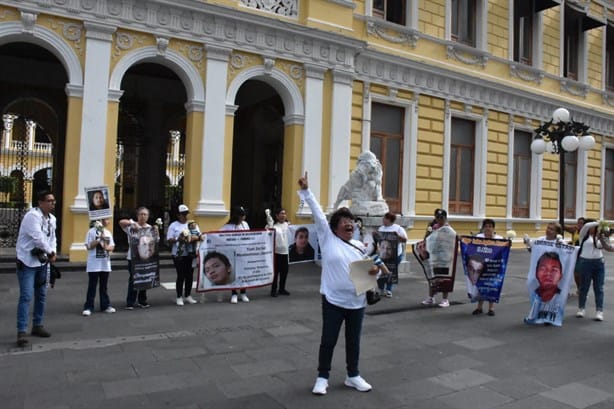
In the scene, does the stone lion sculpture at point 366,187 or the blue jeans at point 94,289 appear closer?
the blue jeans at point 94,289

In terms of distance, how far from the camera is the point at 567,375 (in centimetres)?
575

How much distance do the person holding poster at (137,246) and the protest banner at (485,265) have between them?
220 inches

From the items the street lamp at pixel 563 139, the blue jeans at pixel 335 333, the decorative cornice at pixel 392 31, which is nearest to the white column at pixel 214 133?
the decorative cornice at pixel 392 31

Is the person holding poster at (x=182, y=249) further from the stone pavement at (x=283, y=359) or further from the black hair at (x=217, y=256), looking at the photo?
the stone pavement at (x=283, y=359)

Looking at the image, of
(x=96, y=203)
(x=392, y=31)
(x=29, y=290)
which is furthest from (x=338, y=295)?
(x=392, y=31)

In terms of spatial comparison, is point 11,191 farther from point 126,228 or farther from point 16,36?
point 126,228

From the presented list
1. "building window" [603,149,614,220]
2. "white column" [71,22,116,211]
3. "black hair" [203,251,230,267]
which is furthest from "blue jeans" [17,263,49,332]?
"building window" [603,149,614,220]

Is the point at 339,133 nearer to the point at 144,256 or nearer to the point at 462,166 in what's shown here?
the point at 462,166

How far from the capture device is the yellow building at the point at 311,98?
13500mm

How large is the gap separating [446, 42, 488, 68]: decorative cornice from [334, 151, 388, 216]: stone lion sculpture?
9.27 meters

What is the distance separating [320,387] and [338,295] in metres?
0.90

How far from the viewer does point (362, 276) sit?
488 centimetres

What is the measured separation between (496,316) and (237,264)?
4733 millimetres

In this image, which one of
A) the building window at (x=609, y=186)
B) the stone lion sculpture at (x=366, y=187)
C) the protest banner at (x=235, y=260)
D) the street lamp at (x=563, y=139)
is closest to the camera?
the protest banner at (x=235, y=260)
